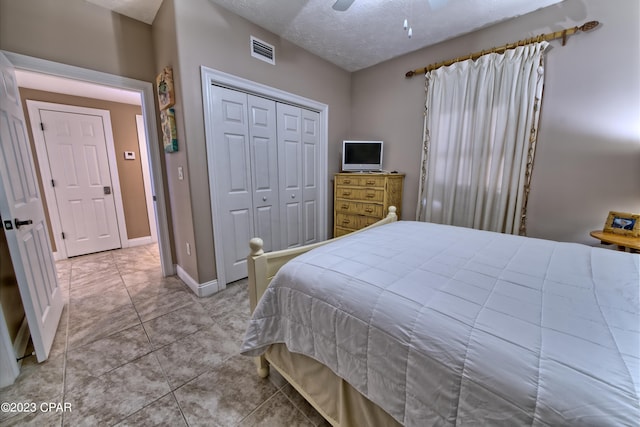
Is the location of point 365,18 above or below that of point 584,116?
above

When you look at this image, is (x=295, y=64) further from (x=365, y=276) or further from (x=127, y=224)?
(x=127, y=224)

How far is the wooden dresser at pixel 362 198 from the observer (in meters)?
2.81

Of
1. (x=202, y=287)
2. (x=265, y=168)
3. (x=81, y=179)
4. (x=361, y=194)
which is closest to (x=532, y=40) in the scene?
(x=361, y=194)

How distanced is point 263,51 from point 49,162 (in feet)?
10.2

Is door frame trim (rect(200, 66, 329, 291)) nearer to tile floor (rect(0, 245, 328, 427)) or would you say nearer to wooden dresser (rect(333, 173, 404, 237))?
tile floor (rect(0, 245, 328, 427))

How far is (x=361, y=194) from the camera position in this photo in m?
2.96

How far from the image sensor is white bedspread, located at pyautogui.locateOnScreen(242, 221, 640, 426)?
52 centimetres

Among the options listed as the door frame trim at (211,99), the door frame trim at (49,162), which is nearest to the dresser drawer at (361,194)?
the door frame trim at (211,99)

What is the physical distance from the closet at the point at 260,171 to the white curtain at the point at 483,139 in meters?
1.49

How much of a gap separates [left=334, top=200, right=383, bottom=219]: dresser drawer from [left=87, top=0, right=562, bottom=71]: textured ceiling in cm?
183

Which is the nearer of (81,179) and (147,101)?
(147,101)

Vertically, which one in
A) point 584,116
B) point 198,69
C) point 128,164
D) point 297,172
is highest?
point 198,69

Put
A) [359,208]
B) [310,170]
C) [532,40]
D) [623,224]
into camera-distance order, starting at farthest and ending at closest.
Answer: [310,170] → [359,208] → [532,40] → [623,224]

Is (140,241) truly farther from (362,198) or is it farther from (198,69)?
(362,198)
